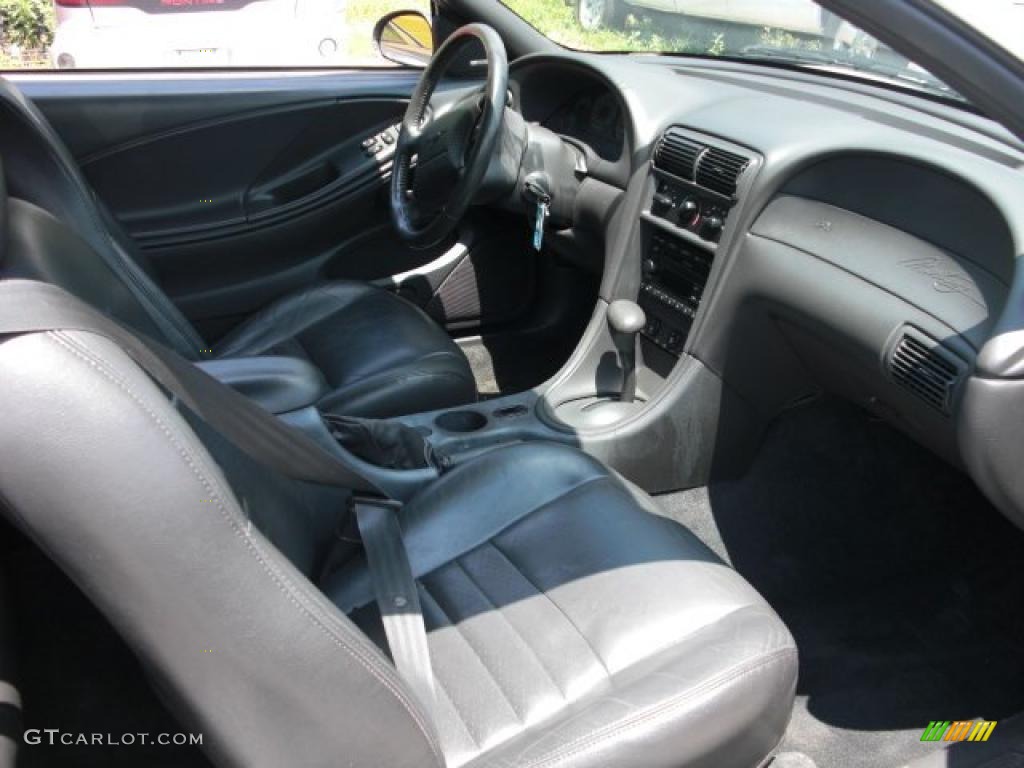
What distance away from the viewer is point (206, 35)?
11.7ft

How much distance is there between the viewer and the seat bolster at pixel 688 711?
109cm

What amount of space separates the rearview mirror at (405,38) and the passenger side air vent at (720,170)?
1.28 m

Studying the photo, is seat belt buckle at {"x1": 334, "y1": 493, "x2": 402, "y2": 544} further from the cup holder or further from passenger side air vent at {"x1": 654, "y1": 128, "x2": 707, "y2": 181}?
passenger side air vent at {"x1": 654, "y1": 128, "x2": 707, "y2": 181}

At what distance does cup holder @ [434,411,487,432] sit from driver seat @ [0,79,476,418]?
0.18ft

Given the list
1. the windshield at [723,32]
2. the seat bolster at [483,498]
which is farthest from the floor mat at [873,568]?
the windshield at [723,32]

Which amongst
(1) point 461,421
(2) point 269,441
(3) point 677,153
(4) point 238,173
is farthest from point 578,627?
(4) point 238,173

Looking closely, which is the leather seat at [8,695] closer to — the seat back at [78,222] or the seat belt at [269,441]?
the seat belt at [269,441]

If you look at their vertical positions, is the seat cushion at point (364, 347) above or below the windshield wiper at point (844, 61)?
below

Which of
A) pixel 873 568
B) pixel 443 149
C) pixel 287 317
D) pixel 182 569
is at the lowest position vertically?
pixel 873 568

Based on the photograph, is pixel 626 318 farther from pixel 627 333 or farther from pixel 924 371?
pixel 924 371

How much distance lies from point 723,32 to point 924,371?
1.23 meters

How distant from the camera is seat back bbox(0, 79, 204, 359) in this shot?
1.44 m

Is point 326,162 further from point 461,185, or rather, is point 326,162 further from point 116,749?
point 116,749

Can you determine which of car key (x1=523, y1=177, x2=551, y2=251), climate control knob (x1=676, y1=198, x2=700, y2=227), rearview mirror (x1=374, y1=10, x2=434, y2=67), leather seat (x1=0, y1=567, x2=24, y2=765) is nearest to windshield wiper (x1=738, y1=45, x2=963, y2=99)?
climate control knob (x1=676, y1=198, x2=700, y2=227)
